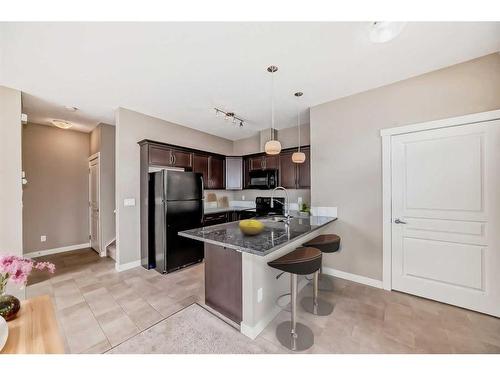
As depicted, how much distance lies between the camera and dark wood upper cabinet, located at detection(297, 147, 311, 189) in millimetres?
3852

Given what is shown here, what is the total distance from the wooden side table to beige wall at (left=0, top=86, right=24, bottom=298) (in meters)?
1.94

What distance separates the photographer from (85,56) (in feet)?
6.43

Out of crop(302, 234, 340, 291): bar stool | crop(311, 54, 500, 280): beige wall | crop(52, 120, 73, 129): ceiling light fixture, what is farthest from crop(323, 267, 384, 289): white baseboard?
crop(52, 120, 73, 129): ceiling light fixture

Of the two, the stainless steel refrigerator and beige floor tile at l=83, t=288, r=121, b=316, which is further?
the stainless steel refrigerator

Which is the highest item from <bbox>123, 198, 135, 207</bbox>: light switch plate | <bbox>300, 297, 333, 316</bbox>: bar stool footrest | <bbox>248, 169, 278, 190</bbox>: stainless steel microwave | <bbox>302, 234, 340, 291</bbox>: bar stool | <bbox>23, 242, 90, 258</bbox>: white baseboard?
<bbox>248, 169, 278, 190</bbox>: stainless steel microwave

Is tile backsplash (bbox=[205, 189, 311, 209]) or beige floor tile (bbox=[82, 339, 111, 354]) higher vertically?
tile backsplash (bbox=[205, 189, 311, 209])

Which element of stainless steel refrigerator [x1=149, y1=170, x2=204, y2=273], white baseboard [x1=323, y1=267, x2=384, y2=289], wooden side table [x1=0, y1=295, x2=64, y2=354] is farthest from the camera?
stainless steel refrigerator [x1=149, y1=170, x2=204, y2=273]

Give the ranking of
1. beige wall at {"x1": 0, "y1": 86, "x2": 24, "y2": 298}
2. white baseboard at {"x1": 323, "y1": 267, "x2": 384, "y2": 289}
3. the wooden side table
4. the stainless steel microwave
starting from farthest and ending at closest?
the stainless steel microwave → white baseboard at {"x1": 323, "y1": 267, "x2": 384, "y2": 289} → beige wall at {"x1": 0, "y1": 86, "x2": 24, "y2": 298} → the wooden side table

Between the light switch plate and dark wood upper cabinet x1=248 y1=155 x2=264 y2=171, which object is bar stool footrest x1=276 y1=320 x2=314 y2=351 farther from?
dark wood upper cabinet x1=248 y1=155 x2=264 y2=171

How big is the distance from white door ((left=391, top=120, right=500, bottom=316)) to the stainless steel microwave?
2202 millimetres

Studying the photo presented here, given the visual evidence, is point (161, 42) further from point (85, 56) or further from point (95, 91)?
point (95, 91)

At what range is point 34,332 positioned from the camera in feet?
3.48
